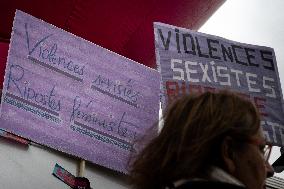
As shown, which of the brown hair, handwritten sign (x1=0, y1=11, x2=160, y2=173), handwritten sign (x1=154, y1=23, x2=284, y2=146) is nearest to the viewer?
the brown hair

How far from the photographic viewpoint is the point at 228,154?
1.34 m

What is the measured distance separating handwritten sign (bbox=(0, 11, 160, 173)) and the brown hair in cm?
96

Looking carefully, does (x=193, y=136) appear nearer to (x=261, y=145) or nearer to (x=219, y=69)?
(x=261, y=145)

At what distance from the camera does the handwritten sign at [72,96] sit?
230 centimetres

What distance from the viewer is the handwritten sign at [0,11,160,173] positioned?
7.56 feet

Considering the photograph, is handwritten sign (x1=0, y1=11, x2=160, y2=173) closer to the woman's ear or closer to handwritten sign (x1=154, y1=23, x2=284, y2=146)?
handwritten sign (x1=154, y1=23, x2=284, y2=146)

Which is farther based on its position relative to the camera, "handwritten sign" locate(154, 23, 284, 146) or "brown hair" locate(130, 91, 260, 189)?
"handwritten sign" locate(154, 23, 284, 146)

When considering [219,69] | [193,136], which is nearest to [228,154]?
[193,136]

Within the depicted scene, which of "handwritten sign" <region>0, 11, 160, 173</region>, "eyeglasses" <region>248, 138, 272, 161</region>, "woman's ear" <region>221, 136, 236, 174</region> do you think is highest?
"handwritten sign" <region>0, 11, 160, 173</region>

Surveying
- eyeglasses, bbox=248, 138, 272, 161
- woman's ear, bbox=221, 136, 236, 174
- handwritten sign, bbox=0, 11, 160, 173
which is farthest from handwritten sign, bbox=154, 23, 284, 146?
woman's ear, bbox=221, 136, 236, 174

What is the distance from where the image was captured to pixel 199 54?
3.09 metres

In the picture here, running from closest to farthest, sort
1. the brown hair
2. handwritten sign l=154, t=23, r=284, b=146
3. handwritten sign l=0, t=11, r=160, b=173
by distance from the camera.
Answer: the brown hair
handwritten sign l=0, t=11, r=160, b=173
handwritten sign l=154, t=23, r=284, b=146

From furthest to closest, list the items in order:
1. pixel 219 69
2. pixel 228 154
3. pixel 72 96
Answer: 1. pixel 219 69
2. pixel 72 96
3. pixel 228 154

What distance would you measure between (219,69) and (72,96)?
109 centimetres
